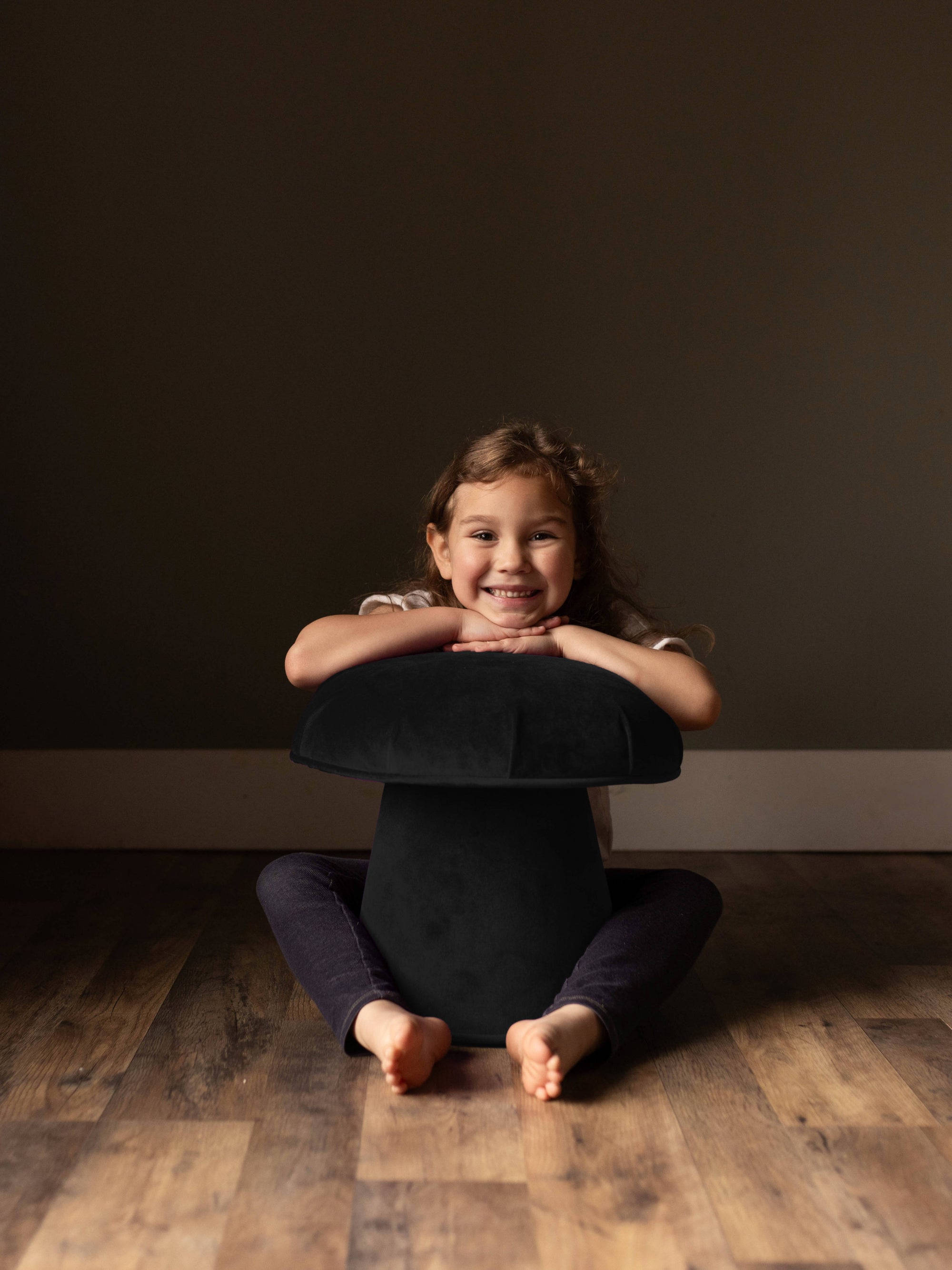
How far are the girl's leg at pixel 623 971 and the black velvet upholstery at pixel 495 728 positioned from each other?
0.20m

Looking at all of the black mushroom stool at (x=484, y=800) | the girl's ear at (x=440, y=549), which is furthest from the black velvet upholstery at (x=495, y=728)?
the girl's ear at (x=440, y=549)

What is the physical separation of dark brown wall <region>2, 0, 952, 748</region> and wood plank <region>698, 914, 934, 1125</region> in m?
0.56

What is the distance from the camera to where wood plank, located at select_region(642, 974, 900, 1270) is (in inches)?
29.3

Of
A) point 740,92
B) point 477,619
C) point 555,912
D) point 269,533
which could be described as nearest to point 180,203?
point 269,533

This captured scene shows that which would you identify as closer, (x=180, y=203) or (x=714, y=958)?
(x=714, y=958)

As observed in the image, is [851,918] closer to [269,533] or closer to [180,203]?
[269,533]

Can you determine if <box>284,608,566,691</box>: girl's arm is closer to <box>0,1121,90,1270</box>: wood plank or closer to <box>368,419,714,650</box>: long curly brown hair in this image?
<box>368,419,714,650</box>: long curly brown hair

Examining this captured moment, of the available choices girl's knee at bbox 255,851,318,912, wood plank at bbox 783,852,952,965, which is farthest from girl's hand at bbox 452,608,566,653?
wood plank at bbox 783,852,952,965

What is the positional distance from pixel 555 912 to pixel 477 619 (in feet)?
1.06


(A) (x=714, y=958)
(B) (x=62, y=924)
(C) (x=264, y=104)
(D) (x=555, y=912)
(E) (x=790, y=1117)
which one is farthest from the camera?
(C) (x=264, y=104)

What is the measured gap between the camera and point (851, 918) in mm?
1544

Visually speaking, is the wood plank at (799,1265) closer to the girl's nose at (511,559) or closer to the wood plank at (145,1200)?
the wood plank at (145,1200)

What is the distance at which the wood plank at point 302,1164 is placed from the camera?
0.74m

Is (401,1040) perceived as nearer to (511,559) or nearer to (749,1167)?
(749,1167)
